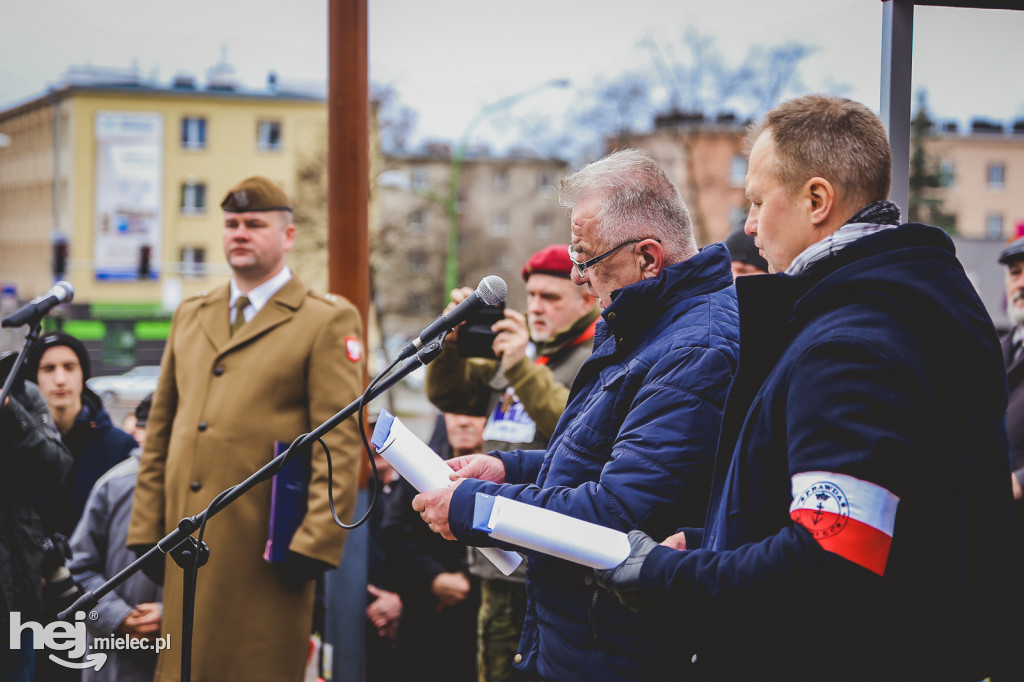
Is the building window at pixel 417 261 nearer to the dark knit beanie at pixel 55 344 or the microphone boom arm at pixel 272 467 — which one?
the dark knit beanie at pixel 55 344

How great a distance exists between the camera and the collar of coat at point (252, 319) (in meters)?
3.70

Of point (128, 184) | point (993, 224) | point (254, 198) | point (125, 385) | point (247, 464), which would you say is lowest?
point (125, 385)

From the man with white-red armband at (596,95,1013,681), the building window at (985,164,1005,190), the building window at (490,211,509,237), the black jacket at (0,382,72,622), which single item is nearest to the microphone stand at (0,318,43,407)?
the black jacket at (0,382,72,622)

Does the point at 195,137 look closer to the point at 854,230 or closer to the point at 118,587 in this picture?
the point at 118,587

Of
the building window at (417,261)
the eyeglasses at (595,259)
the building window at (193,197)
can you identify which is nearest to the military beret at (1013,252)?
the eyeglasses at (595,259)

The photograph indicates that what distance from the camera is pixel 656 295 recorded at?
2.30 m

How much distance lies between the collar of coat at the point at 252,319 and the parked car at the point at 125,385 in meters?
28.2

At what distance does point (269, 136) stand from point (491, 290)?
43976 millimetres

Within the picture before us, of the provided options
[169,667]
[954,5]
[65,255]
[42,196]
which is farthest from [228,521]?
[42,196]

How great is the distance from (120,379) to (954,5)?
3280 centimetres

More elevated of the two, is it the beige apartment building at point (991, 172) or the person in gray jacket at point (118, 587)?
the beige apartment building at point (991, 172)

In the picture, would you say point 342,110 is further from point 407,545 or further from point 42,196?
point 42,196

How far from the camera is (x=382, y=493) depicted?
17.2 ft

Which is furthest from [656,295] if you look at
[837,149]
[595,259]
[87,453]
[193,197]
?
[193,197]
